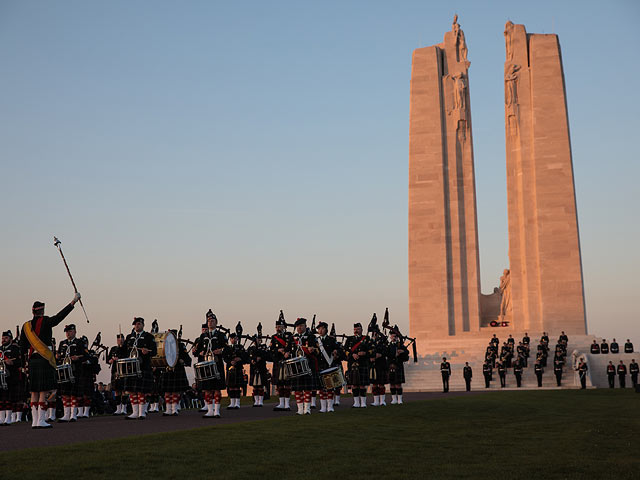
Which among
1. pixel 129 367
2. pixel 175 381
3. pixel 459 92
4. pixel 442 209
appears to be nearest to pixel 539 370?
pixel 442 209

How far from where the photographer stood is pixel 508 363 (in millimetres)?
34156

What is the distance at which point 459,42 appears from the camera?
48.3 meters

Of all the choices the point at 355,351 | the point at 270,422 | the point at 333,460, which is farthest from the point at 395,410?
the point at 333,460

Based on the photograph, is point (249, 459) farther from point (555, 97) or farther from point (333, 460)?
point (555, 97)

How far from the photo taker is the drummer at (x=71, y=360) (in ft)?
55.2

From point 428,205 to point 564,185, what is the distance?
25.7 feet

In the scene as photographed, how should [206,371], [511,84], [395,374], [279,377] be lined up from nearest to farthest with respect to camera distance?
[206,371] < [279,377] < [395,374] < [511,84]

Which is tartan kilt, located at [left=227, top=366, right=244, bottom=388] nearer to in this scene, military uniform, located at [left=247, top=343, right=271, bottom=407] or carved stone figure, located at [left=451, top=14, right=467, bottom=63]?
military uniform, located at [left=247, top=343, right=271, bottom=407]

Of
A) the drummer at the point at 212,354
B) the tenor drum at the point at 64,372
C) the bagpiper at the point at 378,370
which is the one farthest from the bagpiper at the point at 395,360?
the tenor drum at the point at 64,372

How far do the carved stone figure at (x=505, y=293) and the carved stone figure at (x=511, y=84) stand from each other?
10.3 m

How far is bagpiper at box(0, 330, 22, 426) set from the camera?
1667 cm

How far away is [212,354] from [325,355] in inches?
97.6

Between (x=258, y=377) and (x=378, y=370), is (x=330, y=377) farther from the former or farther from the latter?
(x=258, y=377)

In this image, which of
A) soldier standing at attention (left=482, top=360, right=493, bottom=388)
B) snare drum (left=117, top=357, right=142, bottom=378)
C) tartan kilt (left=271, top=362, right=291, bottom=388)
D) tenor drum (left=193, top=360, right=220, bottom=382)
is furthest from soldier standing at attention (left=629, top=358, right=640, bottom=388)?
snare drum (left=117, top=357, right=142, bottom=378)
